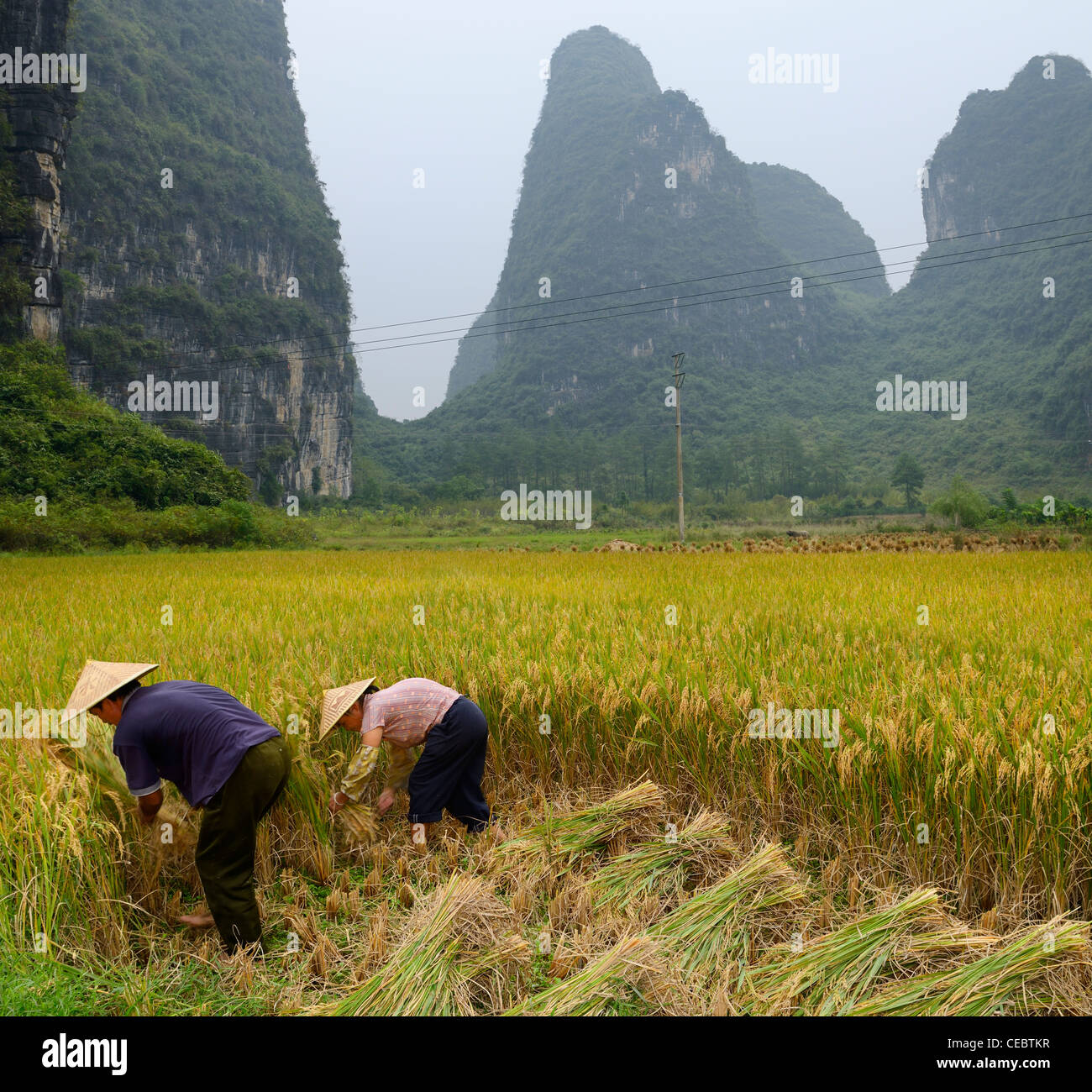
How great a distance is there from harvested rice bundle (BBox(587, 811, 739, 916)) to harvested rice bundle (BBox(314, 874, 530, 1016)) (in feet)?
1.30

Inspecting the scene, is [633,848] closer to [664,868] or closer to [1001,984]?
[664,868]

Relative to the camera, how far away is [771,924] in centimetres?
231

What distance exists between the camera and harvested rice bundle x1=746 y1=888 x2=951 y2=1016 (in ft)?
6.30

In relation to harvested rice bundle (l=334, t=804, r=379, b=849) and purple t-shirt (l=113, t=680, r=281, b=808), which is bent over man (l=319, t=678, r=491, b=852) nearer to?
harvested rice bundle (l=334, t=804, r=379, b=849)

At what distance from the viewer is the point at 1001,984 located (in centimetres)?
190

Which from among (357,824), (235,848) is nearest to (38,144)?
(357,824)

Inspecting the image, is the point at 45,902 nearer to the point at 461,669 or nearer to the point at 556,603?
the point at 461,669

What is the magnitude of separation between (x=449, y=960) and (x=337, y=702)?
41.8 inches

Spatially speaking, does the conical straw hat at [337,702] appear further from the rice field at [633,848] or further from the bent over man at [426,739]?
the rice field at [633,848]

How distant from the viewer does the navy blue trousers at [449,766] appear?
2836 mm

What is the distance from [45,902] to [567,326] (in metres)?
102

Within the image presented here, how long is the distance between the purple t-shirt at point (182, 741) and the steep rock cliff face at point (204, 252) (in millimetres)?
49497

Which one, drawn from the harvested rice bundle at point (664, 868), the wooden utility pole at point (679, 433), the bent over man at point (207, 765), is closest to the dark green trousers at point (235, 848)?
the bent over man at point (207, 765)

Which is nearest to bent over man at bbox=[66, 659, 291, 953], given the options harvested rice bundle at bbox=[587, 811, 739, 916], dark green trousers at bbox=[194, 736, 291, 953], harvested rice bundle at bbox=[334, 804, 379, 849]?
dark green trousers at bbox=[194, 736, 291, 953]
